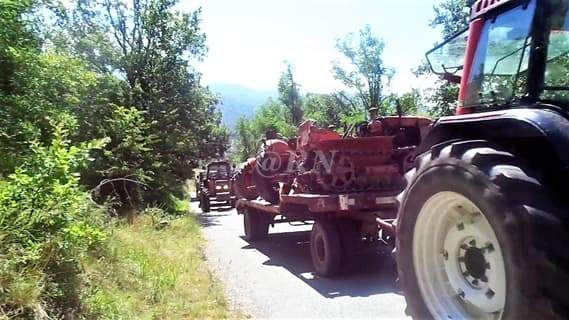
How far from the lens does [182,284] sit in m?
6.75

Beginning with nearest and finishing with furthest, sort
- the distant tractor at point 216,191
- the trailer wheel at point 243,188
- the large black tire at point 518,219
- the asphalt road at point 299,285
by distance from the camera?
the large black tire at point 518,219, the asphalt road at point 299,285, the trailer wheel at point 243,188, the distant tractor at point 216,191

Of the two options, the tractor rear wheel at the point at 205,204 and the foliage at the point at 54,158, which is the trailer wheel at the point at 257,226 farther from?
the tractor rear wheel at the point at 205,204

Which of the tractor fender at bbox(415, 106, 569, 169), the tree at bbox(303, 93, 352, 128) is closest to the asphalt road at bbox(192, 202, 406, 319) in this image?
the tractor fender at bbox(415, 106, 569, 169)

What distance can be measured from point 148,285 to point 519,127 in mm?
4697

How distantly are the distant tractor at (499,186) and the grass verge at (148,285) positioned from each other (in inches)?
112

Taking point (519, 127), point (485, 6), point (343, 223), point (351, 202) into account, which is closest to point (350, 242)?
point (343, 223)

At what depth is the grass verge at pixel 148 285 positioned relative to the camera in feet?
16.6

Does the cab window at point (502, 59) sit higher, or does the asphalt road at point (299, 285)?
the cab window at point (502, 59)

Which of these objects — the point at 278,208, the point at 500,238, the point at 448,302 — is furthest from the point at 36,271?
the point at 278,208

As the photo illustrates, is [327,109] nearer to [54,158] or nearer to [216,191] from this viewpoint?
[216,191]

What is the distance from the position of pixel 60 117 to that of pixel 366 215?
4931mm

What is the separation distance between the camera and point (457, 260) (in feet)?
10.5

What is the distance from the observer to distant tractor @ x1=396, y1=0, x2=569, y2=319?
2467 millimetres

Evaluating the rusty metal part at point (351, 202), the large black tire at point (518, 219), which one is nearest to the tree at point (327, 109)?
the rusty metal part at point (351, 202)
